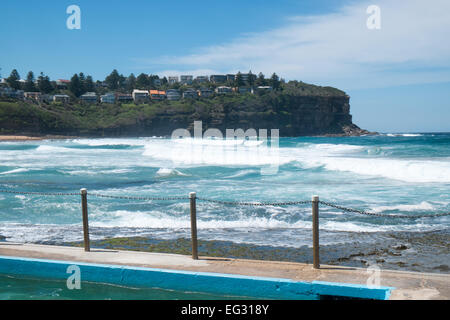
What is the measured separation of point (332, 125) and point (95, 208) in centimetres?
14360

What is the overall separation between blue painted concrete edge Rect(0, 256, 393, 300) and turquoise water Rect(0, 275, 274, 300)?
88 millimetres

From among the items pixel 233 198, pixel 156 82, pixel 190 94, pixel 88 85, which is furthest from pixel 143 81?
pixel 233 198

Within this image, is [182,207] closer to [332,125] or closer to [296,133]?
[296,133]

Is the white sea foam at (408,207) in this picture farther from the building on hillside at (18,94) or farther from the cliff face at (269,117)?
the building on hillside at (18,94)

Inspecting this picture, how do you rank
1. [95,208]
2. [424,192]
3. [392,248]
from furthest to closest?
[424,192], [95,208], [392,248]

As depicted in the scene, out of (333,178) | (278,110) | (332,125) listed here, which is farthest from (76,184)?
(332,125)

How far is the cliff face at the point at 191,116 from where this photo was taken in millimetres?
104000

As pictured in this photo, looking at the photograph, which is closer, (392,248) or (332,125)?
(392,248)

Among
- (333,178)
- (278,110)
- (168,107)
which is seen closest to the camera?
(333,178)

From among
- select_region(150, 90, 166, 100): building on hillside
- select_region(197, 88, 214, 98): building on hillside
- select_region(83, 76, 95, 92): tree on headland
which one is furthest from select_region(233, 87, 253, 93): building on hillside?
select_region(83, 76, 95, 92): tree on headland

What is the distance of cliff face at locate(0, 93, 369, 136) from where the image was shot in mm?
104000

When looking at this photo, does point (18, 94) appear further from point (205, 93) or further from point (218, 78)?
point (218, 78)

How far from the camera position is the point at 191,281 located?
6195 mm
